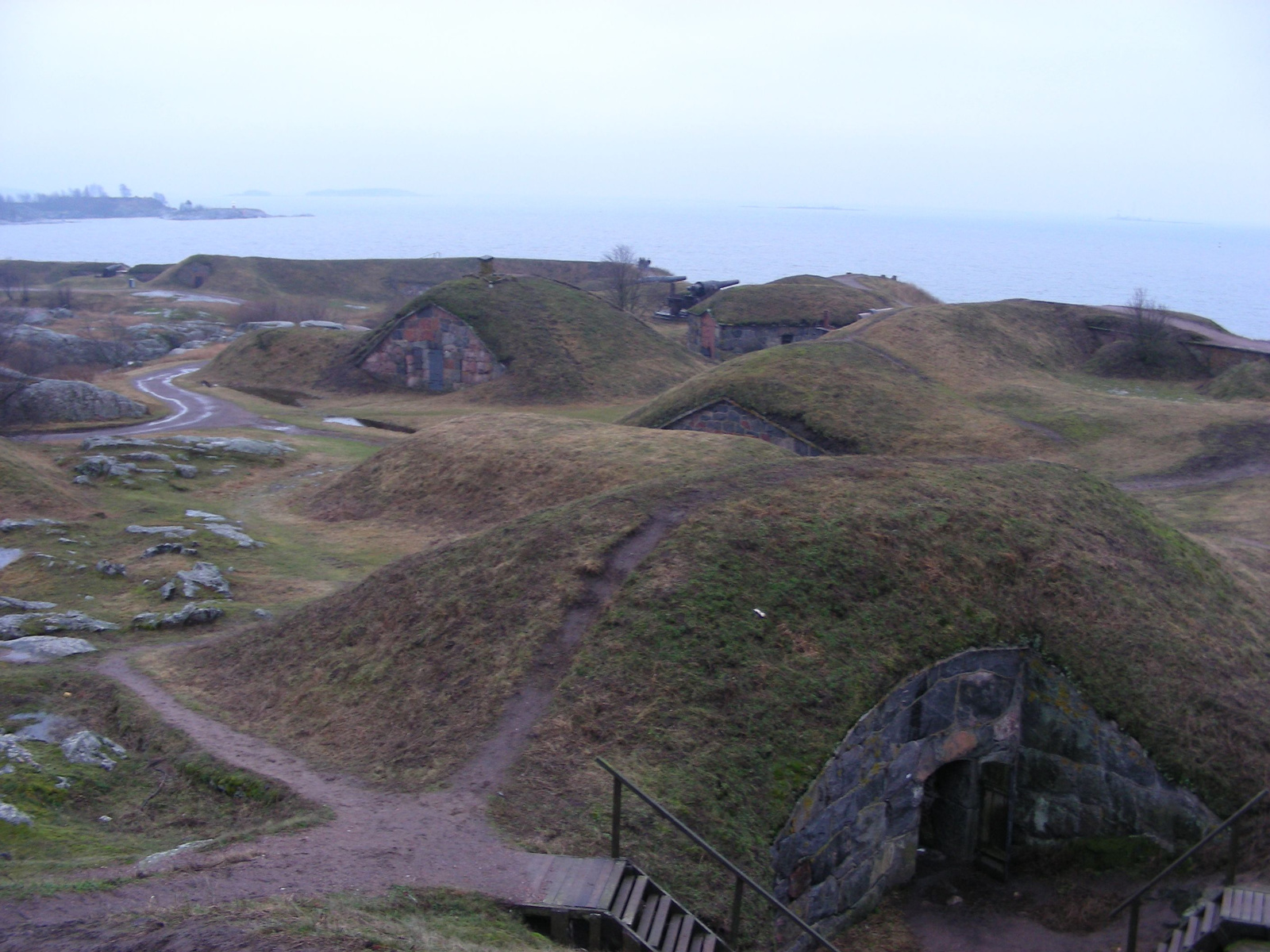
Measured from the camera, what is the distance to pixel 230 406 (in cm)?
4375

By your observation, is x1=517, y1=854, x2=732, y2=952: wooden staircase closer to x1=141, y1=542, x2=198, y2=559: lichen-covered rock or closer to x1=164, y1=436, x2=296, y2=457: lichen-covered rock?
x1=141, y1=542, x2=198, y2=559: lichen-covered rock

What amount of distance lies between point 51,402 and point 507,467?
68.9 feet

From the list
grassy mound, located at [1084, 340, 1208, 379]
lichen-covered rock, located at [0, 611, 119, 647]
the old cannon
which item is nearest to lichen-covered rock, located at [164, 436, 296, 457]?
lichen-covered rock, located at [0, 611, 119, 647]

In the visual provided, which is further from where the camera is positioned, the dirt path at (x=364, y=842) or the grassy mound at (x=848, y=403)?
the grassy mound at (x=848, y=403)

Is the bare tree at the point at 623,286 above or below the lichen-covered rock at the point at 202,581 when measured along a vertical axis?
above

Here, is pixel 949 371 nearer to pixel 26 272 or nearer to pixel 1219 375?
pixel 1219 375

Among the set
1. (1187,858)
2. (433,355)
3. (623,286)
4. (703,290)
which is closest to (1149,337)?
(703,290)

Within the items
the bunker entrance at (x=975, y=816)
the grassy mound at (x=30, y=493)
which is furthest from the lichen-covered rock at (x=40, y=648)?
the bunker entrance at (x=975, y=816)

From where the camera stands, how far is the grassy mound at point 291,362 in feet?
169

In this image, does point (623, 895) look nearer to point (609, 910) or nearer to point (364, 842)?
point (609, 910)

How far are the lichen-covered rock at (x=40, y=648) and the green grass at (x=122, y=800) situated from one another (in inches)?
68.0

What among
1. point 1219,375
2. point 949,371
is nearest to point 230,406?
point 949,371

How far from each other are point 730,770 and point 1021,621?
5965 mm

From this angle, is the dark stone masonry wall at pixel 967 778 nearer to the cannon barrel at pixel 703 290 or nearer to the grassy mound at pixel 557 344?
the grassy mound at pixel 557 344
